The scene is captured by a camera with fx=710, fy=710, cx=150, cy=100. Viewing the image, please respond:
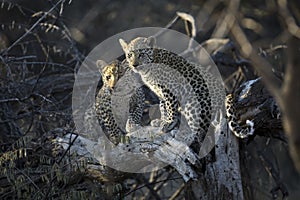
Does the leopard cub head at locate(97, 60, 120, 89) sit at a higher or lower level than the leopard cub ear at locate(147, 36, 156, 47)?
lower

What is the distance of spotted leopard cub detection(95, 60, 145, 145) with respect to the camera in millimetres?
5656

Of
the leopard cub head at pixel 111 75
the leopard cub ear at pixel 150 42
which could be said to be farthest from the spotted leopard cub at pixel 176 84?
the leopard cub head at pixel 111 75

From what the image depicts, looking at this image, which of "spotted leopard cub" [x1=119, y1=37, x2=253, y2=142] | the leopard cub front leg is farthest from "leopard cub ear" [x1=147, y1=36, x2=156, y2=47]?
the leopard cub front leg

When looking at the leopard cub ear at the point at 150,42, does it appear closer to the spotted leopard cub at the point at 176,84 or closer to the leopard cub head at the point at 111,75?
the spotted leopard cub at the point at 176,84

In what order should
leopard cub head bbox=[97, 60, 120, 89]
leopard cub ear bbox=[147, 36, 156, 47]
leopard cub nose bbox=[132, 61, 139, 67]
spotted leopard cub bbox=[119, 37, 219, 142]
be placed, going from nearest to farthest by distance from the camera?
spotted leopard cub bbox=[119, 37, 219, 142]
leopard cub head bbox=[97, 60, 120, 89]
leopard cub nose bbox=[132, 61, 139, 67]
leopard cub ear bbox=[147, 36, 156, 47]

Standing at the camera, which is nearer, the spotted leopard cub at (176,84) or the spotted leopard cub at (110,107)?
→ the spotted leopard cub at (176,84)

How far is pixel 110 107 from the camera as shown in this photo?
18.8 ft

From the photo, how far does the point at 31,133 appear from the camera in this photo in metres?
6.59

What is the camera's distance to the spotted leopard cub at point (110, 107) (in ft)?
18.6

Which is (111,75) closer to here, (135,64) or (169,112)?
(135,64)

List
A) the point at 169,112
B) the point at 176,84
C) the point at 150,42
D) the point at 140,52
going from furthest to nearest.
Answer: the point at 150,42 < the point at 140,52 < the point at 176,84 < the point at 169,112

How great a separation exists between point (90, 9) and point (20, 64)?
548 centimetres

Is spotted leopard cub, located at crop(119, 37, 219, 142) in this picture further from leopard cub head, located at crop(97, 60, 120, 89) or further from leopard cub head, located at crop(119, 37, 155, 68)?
leopard cub head, located at crop(97, 60, 120, 89)

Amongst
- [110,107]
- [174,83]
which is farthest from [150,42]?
[110,107]
